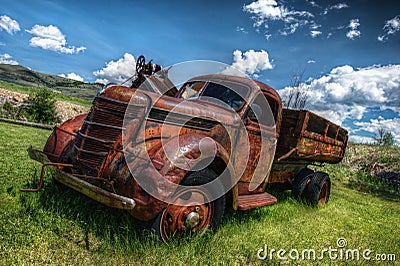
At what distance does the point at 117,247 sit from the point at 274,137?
9.98ft

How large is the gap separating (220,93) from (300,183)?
294cm

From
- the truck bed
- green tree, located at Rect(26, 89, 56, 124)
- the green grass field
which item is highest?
the truck bed

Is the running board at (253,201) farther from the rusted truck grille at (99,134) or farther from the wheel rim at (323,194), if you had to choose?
the wheel rim at (323,194)

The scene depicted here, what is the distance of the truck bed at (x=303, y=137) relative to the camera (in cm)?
531

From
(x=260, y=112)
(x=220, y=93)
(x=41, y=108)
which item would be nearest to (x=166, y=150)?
(x=220, y=93)

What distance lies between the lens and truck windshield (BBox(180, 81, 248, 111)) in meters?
4.46

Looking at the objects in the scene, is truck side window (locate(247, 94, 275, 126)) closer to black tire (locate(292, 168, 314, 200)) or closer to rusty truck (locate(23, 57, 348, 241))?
rusty truck (locate(23, 57, 348, 241))

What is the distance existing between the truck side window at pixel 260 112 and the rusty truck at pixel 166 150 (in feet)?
0.06

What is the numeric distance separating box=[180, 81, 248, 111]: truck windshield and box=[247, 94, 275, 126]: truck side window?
8.4 inches

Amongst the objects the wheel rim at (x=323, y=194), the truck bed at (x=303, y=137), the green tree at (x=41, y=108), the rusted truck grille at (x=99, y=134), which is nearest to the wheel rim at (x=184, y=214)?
the rusted truck grille at (x=99, y=134)

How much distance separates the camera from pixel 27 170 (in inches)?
208

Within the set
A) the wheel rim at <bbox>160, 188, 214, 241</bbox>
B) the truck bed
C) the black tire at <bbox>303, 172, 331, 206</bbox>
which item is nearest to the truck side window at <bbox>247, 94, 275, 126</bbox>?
the truck bed

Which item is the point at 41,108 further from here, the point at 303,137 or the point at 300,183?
the point at 303,137

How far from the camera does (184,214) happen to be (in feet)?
10.5
